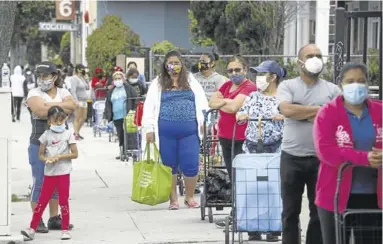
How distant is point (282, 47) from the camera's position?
1118 inches

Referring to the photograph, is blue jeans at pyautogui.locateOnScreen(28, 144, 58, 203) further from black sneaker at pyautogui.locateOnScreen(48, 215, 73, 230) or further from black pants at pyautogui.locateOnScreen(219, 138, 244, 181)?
black pants at pyautogui.locateOnScreen(219, 138, 244, 181)

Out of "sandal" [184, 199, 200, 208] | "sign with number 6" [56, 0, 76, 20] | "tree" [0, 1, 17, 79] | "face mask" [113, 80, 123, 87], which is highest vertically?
"sign with number 6" [56, 0, 76, 20]

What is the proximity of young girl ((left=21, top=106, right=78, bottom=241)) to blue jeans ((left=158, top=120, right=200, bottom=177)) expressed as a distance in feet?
5.35

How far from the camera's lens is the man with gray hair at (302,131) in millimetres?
7758

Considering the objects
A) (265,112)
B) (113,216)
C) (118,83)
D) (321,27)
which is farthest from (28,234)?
(321,27)

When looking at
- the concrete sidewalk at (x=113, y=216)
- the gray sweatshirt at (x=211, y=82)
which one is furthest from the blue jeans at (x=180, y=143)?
the gray sweatshirt at (x=211, y=82)

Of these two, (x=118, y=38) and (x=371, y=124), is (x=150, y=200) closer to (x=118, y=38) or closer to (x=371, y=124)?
(x=371, y=124)

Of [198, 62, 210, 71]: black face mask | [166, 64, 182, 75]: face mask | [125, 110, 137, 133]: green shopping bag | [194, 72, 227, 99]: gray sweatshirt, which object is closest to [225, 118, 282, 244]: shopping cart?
[166, 64, 182, 75]: face mask

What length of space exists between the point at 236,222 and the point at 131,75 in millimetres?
10725

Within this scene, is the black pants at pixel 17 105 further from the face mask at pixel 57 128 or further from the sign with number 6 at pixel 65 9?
the face mask at pixel 57 128

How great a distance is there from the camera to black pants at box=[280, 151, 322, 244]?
307 inches

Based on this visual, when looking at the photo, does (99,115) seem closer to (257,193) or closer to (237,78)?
(237,78)

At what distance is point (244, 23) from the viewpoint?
2784 cm

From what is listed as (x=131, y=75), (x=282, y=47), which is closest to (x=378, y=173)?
(x=131, y=75)
